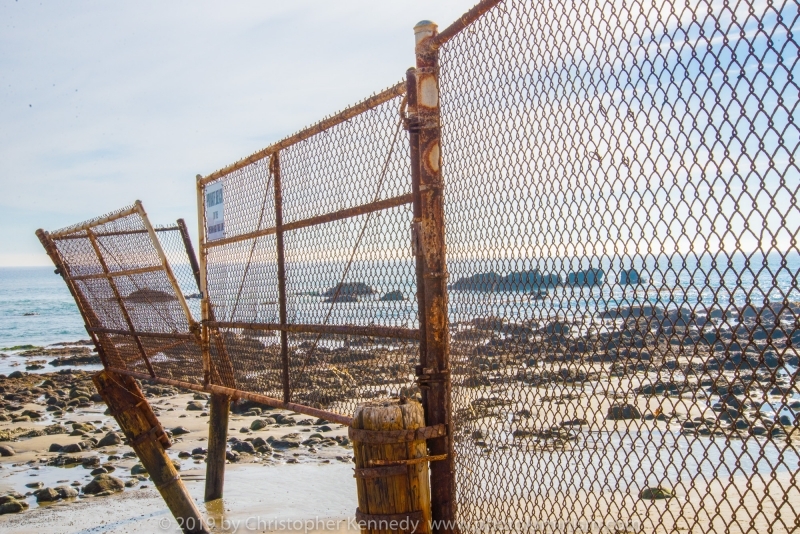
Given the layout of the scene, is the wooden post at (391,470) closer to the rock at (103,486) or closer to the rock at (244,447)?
the rock at (103,486)

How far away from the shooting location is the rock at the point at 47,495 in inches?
309

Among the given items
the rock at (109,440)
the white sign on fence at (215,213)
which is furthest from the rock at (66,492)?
the white sign on fence at (215,213)

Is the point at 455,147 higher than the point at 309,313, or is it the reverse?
the point at 455,147

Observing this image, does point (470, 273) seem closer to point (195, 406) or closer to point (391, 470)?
point (391, 470)

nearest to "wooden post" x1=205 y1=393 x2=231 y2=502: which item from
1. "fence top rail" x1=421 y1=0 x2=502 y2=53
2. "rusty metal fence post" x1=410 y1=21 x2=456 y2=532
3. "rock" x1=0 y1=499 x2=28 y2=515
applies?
"rock" x1=0 y1=499 x2=28 y2=515

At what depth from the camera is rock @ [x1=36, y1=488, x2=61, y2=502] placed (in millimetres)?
7844

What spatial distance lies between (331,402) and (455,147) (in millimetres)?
2244

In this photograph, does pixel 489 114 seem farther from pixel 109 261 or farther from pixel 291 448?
pixel 291 448

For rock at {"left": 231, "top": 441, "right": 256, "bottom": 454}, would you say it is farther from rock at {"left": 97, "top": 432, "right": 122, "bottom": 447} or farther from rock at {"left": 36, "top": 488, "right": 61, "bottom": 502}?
rock at {"left": 36, "top": 488, "right": 61, "bottom": 502}

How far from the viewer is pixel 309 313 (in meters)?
4.90

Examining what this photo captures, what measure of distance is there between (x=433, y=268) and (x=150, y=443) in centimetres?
438

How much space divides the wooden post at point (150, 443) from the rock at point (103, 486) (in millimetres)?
1708

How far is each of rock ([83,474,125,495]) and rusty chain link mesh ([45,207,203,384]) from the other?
4.93 ft

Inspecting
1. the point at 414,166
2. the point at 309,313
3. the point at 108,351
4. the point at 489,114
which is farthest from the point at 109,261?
the point at 489,114
